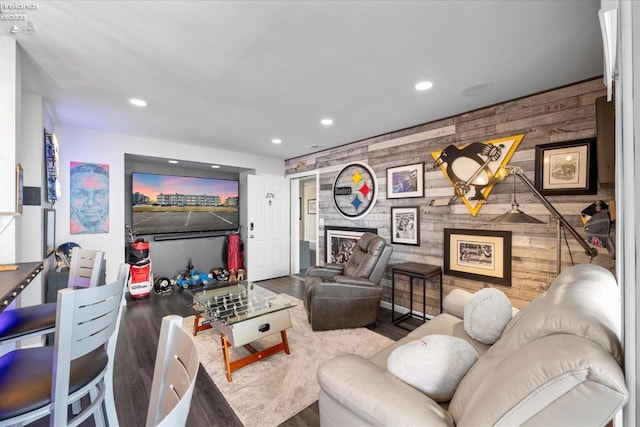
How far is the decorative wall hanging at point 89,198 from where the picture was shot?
3.59m

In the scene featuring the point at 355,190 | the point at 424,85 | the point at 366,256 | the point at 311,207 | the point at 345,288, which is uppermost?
the point at 424,85

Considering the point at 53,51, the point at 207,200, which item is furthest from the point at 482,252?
the point at 207,200

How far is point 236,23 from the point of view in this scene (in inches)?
63.3

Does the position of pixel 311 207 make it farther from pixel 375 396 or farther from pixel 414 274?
pixel 375 396

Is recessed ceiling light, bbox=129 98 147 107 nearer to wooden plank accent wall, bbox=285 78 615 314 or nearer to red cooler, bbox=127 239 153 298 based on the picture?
red cooler, bbox=127 239 153 298

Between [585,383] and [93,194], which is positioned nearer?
[585,383]

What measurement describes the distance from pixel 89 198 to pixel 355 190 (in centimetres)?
384

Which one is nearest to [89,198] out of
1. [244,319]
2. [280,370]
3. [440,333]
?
[244,319]

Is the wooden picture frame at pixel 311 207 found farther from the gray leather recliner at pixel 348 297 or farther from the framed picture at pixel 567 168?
the framed picture at pixel 567 168

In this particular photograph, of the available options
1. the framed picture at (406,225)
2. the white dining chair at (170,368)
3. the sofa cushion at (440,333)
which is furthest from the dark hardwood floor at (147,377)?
the white dining chair at (170,368)

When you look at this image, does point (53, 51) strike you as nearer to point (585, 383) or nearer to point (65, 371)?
point (65, 371)

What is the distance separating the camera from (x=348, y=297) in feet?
9.79

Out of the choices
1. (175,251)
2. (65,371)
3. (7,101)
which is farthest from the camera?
(175,251)

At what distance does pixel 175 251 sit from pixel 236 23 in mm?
4580
